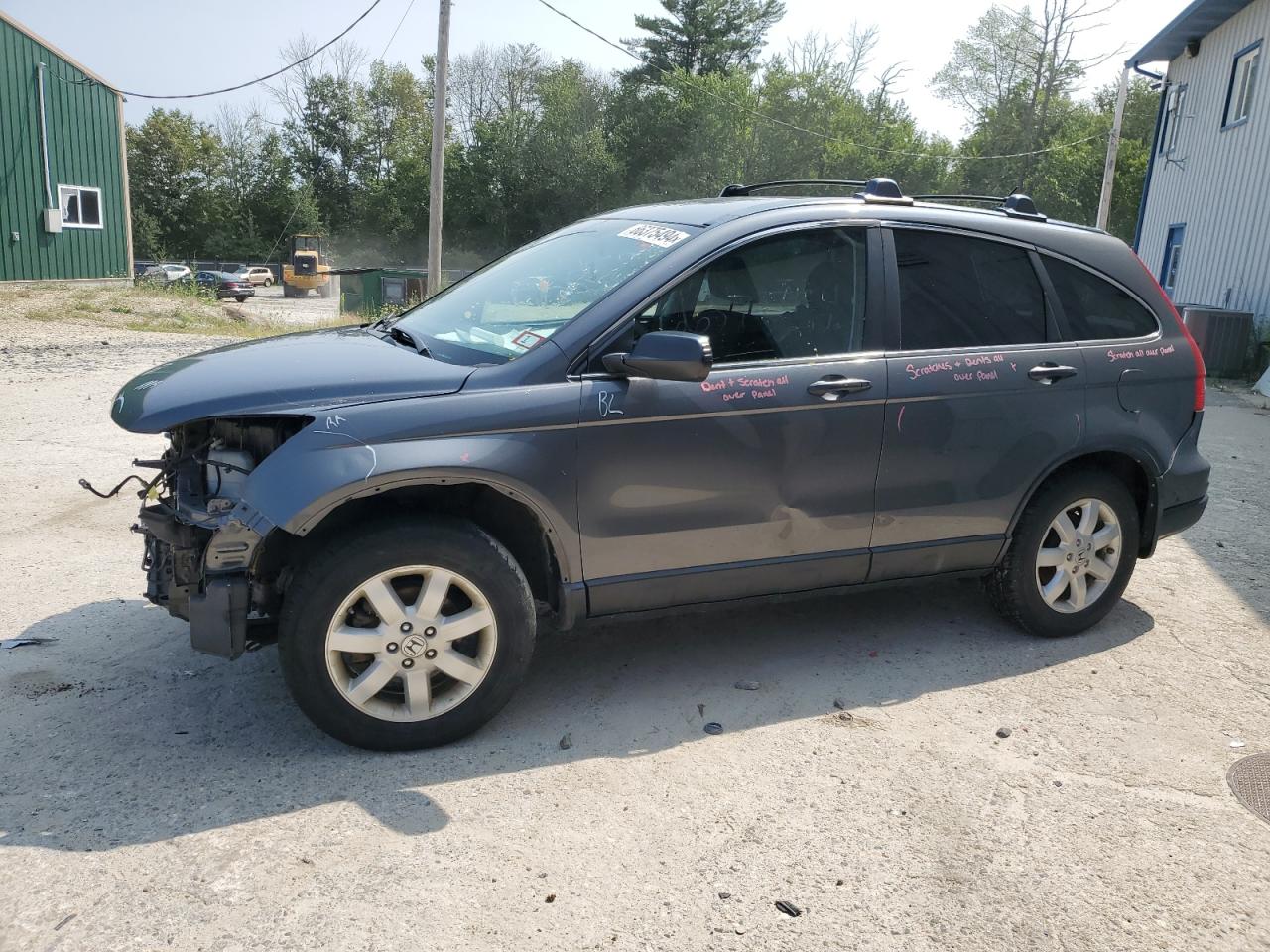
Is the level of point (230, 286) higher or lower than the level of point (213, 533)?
lower

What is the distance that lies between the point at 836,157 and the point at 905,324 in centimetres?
5241

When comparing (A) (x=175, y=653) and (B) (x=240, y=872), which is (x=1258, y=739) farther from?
(A) (x=175, y=653)

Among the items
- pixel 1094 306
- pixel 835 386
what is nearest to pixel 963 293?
pixel 1094 306

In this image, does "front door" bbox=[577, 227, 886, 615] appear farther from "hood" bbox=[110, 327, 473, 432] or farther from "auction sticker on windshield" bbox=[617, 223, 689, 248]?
"hood" bbox=[110, 327, 473, 432]

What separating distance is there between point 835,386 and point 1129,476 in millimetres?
1748

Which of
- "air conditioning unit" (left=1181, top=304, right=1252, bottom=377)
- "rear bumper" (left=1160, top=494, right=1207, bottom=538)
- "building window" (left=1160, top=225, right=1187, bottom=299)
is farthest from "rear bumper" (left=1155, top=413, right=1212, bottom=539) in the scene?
"building window" (left=1160, top=225, right=1187, bottom=299)

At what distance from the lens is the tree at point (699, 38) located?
5800 centimetres

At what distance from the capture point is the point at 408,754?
3.38 meters

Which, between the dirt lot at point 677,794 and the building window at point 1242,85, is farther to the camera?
the building window at point 1242,85

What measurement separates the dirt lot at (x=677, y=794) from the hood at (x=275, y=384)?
1.14 metres

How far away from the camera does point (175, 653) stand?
4.11m

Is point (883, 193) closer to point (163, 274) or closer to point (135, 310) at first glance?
point (135, 310)

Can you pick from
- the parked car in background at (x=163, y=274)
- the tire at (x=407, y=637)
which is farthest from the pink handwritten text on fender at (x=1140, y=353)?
the parked car in background at (x=163, y=274)

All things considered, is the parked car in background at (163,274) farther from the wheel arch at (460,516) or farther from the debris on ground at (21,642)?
the wheel arch at (460,516)
